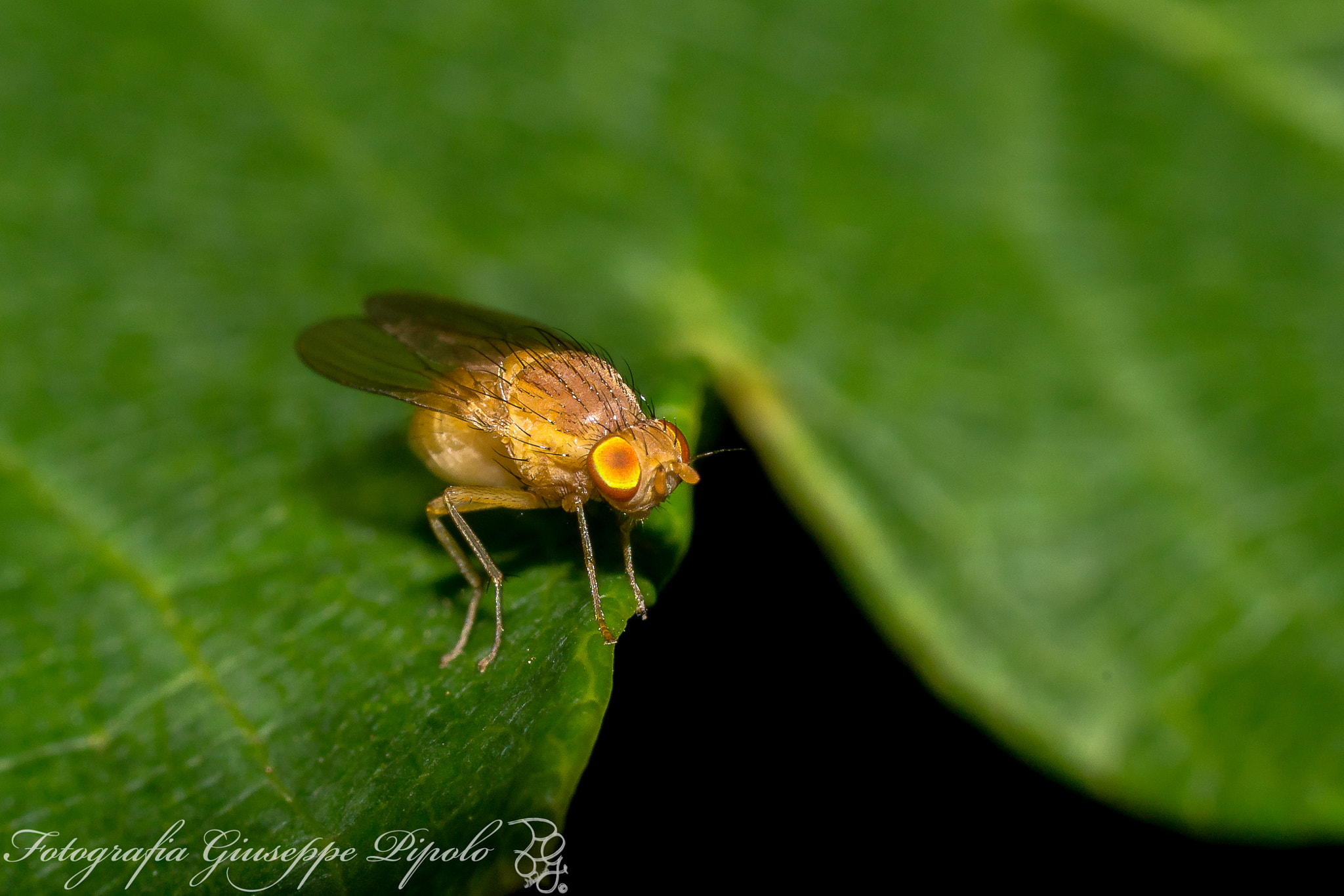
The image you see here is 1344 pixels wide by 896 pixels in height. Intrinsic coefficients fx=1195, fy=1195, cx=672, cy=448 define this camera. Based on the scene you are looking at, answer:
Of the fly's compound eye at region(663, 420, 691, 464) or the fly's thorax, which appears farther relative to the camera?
the fly's thorax

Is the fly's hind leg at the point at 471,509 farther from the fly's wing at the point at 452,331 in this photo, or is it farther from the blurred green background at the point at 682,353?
the fly's wing at the point at 452,331

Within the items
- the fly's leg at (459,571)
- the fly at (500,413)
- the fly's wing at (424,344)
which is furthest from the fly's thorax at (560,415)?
the fly's leg at (459,571)

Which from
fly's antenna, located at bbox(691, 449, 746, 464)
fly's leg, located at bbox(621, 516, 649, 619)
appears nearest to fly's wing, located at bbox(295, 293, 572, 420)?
fly's antenna, located at bbox(691, 449, 746, 464)

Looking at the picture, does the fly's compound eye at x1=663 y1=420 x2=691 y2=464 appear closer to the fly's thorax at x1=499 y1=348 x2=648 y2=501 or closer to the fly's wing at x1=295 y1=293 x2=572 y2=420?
the fly's thorax at x1=499 y1=348 x2=648 y2=501

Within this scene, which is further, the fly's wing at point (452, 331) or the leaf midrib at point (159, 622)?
the fly's wing at point (452, 331)

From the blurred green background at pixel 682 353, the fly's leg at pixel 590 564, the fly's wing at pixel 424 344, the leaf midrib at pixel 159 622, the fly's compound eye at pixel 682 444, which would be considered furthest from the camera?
the fly's wing at pixel 424 344

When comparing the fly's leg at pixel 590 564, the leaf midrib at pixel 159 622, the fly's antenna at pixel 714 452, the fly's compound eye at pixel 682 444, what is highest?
the fly's compound eye at pixel 682 444
